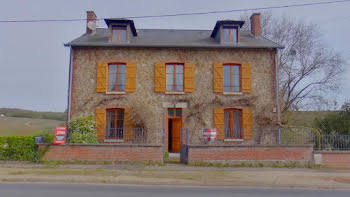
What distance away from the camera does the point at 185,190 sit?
8.43 metres

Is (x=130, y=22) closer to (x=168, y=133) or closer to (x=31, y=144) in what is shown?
(x=168, y=133)

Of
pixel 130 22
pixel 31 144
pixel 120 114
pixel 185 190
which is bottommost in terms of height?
pixel 185 190

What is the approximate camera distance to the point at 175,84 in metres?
17.8

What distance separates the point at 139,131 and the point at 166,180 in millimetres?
7189

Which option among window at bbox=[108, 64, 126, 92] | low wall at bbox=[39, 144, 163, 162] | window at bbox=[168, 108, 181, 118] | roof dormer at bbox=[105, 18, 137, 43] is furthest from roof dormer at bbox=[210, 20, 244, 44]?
low wall at bbox=[39, 144, 163, 162]

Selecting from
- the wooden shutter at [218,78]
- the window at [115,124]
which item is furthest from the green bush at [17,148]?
the wooden shutter at [218,78]

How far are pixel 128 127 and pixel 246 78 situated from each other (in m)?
7.42

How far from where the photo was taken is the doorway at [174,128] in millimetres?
17547

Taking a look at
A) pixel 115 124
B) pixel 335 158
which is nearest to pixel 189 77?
pixel 115 124

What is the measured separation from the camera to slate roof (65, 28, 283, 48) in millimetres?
17547

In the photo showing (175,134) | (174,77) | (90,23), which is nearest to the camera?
(175,134)

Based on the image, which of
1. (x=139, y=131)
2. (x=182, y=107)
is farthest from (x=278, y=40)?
(x=139, y=131)

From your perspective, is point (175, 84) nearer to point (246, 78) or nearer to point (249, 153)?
point (246, 78)

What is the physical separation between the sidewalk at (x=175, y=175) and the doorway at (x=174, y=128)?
441 centimetres
